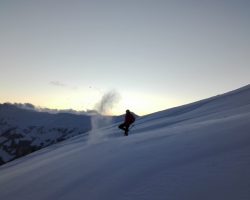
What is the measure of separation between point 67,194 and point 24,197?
1.90 m

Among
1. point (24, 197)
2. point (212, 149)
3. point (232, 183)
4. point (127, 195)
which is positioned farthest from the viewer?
point (24, 197)

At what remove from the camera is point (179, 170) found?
21.0 feet

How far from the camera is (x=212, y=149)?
723 cm

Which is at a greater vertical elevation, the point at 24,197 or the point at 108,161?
the point at 108,161

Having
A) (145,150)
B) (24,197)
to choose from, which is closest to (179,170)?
(145,150)

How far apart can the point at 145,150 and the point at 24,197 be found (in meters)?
3.90

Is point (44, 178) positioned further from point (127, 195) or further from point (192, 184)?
point (192, 184)

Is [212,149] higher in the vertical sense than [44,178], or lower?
higher

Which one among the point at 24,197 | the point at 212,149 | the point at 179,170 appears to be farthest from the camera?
the point at 24,197

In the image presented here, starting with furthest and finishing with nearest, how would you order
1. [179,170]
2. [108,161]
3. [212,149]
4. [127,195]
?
[108,161]
[212,149]
[179,170]
[127,195]

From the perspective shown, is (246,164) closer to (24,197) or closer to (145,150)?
(145,150)

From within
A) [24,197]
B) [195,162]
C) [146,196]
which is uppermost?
[195,162]

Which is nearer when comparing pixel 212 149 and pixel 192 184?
pixel 192 184

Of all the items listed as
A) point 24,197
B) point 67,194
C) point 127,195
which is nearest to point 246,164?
point 127,195
